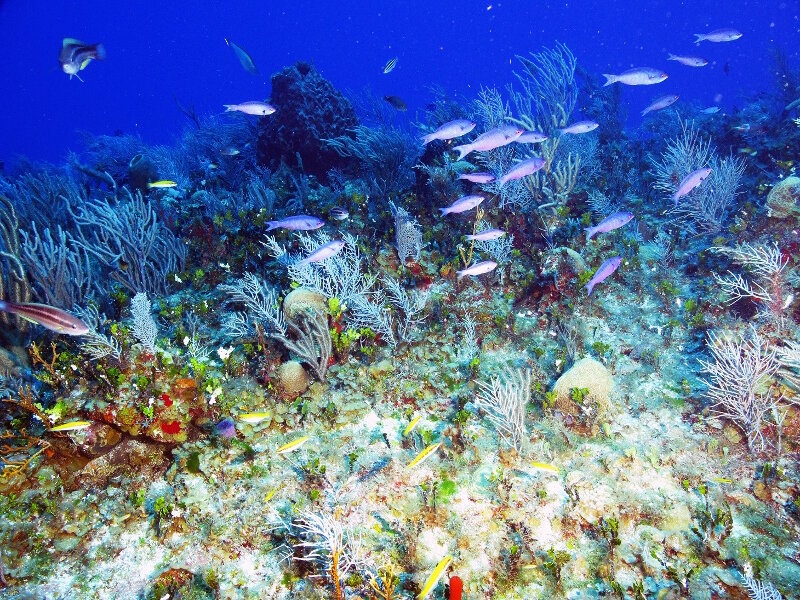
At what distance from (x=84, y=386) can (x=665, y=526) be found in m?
5.38

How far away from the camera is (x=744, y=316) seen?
4.99m

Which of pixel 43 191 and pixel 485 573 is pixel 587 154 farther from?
pixel 43 191

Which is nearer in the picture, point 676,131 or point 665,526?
point 665,526

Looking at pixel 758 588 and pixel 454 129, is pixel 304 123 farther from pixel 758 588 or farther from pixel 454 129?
pixel 758 588

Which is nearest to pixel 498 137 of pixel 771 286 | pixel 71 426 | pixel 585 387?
pixel 585 387

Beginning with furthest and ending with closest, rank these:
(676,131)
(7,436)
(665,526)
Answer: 1. (676,131)
2. (7,436)
3. (665,526)

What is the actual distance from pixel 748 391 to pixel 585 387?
139 centimetres

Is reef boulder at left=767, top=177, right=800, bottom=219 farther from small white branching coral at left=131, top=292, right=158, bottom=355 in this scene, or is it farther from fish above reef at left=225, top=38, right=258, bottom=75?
fish above reef at left=225, top=38, right=258, bottom=75

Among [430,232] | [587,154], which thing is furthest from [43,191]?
[587,154]

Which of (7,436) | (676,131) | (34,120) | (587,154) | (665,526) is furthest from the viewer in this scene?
(34,120)

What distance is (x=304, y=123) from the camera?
10344 millimetres

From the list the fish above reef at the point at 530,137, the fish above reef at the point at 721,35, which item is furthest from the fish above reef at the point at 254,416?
the fish above reef at the point at 721,35

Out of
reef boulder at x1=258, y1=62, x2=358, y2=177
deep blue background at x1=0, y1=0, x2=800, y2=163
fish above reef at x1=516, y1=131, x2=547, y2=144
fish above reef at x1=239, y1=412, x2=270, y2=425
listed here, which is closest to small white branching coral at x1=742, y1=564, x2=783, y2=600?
fish above reef at x1=239, y1=412, x2=270, y2=425

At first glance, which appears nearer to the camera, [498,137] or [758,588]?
[758,588]
